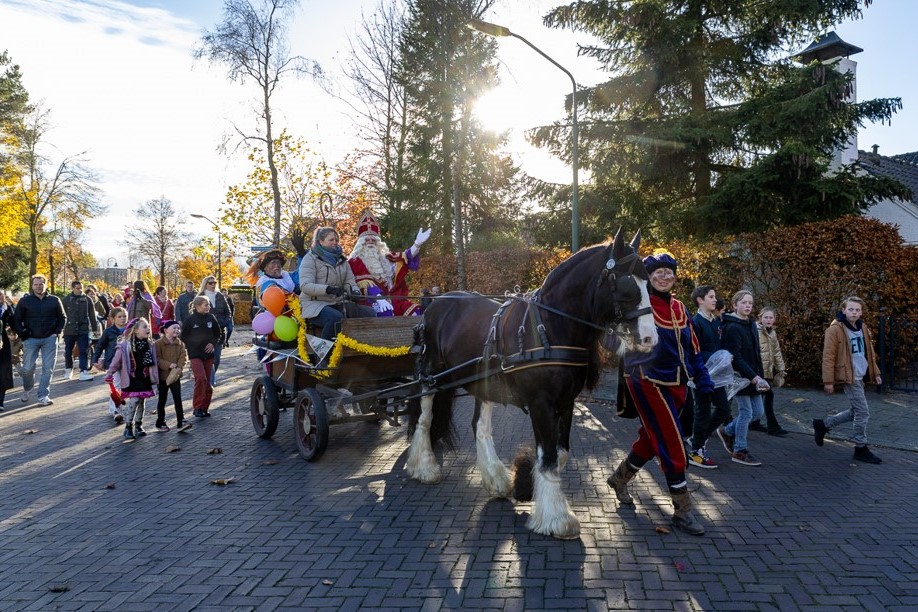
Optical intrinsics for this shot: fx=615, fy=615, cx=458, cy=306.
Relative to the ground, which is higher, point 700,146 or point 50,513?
point 700,146

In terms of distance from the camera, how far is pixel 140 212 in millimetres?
59188

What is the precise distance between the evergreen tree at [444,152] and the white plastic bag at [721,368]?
14464 millimetres

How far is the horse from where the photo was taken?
14.6 ft

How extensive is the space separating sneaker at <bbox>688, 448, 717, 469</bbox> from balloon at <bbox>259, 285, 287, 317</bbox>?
500 centimetres

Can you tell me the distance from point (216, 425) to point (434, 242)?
17109 millimetres

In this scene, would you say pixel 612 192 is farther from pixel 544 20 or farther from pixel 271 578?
pixel 271 578

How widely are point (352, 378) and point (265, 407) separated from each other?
5.79 ft

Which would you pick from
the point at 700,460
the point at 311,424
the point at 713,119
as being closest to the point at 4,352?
the point at 311,424

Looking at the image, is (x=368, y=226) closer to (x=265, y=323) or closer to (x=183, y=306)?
(x=265, y=323)

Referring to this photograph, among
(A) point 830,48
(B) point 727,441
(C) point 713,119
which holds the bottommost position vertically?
(B) point 727,441

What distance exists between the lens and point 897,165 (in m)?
27.5

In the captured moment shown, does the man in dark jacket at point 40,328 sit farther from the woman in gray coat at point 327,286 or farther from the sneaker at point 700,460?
the sneaker at point 700,460

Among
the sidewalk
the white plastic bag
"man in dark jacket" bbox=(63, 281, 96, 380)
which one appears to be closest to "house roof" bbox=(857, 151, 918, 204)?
the sidewalk

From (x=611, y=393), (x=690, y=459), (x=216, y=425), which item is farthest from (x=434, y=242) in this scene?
(x=690, y=459)
